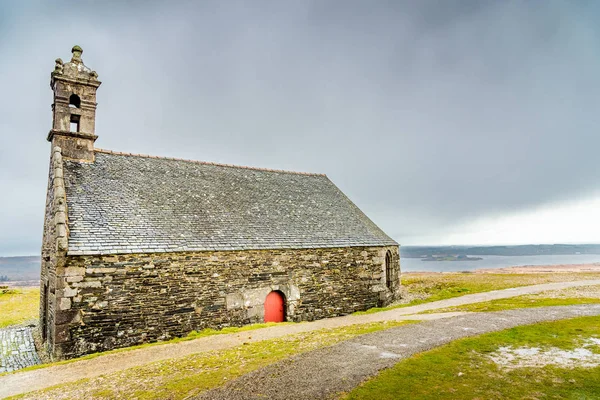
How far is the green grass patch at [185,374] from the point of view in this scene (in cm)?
797

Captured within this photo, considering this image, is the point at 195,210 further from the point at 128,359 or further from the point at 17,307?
the point at 17,307

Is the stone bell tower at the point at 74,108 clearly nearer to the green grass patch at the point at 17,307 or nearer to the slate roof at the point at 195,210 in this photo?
the slate roof at the point at 195,210

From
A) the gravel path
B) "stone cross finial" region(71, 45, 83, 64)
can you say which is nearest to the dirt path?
the gravel path

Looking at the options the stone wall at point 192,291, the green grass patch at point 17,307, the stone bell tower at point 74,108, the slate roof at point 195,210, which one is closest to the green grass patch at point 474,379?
the stone wall at point 192,291

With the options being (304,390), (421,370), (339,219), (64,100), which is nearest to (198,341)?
(304,390)

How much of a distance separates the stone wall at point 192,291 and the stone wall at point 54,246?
688 mm

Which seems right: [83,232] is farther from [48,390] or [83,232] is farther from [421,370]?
[421,370]

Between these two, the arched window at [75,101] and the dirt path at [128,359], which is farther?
the arched window at [75,101]

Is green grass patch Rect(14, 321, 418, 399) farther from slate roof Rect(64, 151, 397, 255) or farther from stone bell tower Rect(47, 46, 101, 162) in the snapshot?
stone bell tower Rect(47, 46, 101, 162)

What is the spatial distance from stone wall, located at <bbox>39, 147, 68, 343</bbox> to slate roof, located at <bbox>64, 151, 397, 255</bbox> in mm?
477

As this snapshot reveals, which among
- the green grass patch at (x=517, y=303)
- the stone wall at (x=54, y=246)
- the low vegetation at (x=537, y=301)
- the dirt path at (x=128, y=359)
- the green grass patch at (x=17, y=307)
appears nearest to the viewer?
the dirt path at (x=128, y=359)

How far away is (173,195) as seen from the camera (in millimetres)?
18719

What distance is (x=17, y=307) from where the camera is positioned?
2525 cm

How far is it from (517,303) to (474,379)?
11709 millimetres
